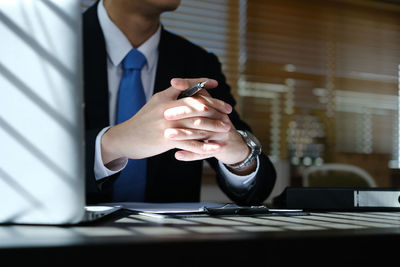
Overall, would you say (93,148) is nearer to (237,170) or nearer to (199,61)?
(237,170)

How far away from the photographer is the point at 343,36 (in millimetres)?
3535

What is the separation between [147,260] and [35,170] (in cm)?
17

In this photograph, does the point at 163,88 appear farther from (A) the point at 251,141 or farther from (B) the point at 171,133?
(B) the point at 171,133

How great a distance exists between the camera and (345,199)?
74 cm

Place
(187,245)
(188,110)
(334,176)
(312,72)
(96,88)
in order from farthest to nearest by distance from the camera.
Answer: (312,72), (334,176), (96,88), (188,110), (187,245)

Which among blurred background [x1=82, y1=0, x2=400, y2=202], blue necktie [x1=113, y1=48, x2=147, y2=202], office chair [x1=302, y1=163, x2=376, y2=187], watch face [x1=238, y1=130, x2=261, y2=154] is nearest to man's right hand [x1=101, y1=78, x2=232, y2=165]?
watch face [x1=238, y1=130, x2=261, y2=154]

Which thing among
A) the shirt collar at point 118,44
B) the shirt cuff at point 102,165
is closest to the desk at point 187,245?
the shirt cuff at point 102,165

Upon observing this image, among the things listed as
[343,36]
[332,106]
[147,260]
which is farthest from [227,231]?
[343,36]

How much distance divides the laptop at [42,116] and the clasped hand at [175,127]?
0.30 m

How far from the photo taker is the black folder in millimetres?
737

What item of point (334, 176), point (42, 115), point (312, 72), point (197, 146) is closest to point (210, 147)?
point (197, 146)

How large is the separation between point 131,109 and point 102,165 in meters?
0.40

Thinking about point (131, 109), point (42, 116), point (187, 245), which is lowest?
point (187, 245)

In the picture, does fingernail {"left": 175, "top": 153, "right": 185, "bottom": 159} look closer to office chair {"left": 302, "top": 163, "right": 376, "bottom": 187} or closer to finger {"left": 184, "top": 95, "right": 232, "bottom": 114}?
finger {"left": 184, "top": 95, "right": 232, "bottom": 114}
